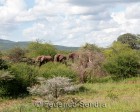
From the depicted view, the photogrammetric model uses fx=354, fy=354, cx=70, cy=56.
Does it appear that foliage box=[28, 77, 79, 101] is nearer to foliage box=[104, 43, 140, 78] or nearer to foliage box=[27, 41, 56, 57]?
foliage box=[104, 43, 140, 78]

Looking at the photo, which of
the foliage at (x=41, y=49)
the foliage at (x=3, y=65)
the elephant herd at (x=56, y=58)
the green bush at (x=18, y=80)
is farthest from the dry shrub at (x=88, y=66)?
the foliage at (x=41, y=49)

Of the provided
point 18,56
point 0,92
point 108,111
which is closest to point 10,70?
point 0,92

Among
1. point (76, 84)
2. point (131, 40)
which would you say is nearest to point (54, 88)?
point (76, 84)

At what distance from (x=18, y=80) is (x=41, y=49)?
38.7 meters

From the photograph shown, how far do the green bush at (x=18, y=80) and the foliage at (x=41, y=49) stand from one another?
33.5m

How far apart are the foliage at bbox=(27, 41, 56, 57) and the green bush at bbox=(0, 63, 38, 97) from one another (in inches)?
1321

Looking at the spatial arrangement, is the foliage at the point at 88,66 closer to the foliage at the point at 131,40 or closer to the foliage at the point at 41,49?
the foliage at the point at 41,49

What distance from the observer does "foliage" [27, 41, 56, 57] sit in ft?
207

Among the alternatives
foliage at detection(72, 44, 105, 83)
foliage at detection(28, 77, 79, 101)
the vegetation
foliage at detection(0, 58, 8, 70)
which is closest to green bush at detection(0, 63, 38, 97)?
the vegetation

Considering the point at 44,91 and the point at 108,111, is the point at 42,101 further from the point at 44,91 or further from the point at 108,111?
the point at 108,111

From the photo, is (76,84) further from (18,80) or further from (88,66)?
(88,66)

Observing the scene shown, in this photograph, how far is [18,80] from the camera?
26094 millimetres

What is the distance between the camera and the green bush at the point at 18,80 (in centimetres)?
2477

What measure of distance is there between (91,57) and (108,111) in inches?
983
